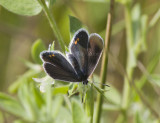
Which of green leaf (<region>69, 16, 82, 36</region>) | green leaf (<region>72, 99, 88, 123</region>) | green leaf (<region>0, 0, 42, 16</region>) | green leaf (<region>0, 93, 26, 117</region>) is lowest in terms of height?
green leaf (<region>0, 93, 26, 117</region>)

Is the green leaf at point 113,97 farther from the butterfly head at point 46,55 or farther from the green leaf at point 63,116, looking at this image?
the butterfly head at point 46,55

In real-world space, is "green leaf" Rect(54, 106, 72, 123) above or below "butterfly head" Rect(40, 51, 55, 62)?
below

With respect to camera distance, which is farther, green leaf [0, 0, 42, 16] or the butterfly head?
green leaf [0, 0, 42, 16]

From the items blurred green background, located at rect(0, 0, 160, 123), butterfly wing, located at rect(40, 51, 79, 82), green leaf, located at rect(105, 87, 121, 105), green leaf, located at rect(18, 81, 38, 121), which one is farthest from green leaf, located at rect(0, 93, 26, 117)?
blurred green background, located at rect(0, 0, 160, 123)

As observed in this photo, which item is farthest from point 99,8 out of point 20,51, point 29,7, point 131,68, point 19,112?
point 29,7

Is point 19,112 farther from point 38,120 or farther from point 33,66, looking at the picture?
point 33,66

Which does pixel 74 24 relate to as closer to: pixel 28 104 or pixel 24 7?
pixel 24 7

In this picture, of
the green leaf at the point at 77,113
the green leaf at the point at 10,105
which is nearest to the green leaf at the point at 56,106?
the green leaf at the point at 10,105

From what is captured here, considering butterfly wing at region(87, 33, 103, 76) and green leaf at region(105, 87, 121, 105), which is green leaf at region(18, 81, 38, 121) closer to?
green leaf at region(105, 87, 121, 105)
